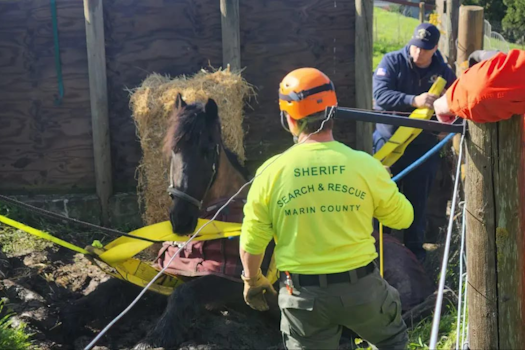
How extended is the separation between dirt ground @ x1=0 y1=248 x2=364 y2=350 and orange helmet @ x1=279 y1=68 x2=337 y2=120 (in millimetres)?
2078

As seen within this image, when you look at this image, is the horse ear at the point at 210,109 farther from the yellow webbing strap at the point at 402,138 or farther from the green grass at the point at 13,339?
the green grass at the point at 13,339

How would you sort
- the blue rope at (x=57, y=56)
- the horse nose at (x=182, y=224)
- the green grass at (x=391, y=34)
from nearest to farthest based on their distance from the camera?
the horse nose at (x=182, y=224) < the blue rope at (x=57, y=56) < the green grass at (x=391, y=34)

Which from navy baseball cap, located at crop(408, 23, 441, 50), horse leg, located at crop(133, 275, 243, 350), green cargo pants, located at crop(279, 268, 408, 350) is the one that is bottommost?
horse leg, located at crop(133, 275, 243, 350)

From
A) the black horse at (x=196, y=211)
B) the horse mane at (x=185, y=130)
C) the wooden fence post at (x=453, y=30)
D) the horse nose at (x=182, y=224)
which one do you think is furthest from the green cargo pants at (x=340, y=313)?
the wooden fence post at (x=453, y=30)

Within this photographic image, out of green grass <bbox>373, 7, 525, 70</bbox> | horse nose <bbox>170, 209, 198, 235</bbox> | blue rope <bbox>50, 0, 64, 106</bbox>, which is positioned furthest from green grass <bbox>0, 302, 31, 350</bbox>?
green grass <bbox>373, 7, 525, 70</bbox>

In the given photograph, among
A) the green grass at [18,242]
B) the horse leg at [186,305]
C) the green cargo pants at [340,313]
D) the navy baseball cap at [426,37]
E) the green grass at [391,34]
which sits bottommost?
the horse leg at [186,305]

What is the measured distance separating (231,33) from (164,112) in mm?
1097

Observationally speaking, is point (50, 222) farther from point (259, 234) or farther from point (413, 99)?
point (259, 234)

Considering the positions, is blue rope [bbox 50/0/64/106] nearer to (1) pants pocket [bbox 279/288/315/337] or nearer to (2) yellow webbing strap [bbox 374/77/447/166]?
(2) yellow webbing strap [bbox 374/77/447/166]

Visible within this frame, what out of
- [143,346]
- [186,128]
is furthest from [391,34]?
[143,346]

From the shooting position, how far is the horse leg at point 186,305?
450 centimetres

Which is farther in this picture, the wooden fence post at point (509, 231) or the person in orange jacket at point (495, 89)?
the wooden fence post at point (509, 231)

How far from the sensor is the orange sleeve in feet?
9.14

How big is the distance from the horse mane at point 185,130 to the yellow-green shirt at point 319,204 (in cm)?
204
